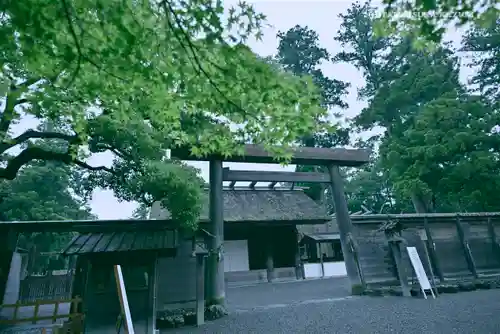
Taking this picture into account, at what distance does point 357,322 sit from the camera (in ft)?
18.6

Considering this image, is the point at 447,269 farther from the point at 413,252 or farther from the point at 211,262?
the point at 211,262

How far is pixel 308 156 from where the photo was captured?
29.3ft

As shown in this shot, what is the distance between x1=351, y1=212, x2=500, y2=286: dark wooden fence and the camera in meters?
9.57

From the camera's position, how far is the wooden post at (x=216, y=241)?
23.8 feet

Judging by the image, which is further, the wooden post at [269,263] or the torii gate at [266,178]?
the wooden post at [269,263]

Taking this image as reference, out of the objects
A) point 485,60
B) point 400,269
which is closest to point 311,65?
point 485,60

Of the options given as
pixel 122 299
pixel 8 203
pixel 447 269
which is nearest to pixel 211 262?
pixel 122 299

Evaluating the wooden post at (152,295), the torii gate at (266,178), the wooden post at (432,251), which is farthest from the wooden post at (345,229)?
the wooden post at (152,295)

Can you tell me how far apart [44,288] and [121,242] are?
340 inches

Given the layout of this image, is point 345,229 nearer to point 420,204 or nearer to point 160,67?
point 160,67

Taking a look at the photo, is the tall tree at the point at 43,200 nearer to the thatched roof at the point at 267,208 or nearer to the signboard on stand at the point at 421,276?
the thatched roof at the point at 267,208

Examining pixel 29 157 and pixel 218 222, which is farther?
pixel 218 222

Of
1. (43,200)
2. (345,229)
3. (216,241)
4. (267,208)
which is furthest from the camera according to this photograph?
(43,200)

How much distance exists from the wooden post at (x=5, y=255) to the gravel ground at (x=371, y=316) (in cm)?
622
